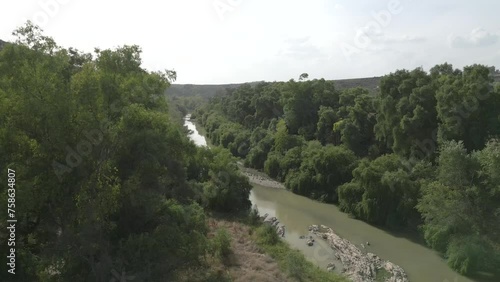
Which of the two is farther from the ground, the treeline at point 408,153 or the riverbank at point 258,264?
the treeline at point 408,153

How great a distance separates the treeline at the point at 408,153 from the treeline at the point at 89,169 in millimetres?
13670

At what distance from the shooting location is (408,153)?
3216 cm

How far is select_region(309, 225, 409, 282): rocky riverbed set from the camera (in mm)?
20984

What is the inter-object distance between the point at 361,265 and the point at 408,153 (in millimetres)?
13421

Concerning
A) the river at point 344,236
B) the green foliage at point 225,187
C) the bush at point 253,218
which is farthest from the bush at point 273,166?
the bush at point 253,218

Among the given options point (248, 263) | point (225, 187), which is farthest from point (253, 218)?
point (248, 263)

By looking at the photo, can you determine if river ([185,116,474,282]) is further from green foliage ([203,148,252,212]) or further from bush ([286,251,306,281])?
green foliage ([203,148,252,212])

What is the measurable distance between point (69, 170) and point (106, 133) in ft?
6.02

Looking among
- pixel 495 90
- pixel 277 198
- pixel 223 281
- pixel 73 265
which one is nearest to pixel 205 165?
pixel 277 198

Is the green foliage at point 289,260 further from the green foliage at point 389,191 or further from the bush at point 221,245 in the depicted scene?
the green foliage at point 389,191

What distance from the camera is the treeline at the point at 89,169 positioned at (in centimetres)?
1310

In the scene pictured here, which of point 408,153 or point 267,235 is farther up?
point 408,153

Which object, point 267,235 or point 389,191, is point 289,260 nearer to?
point 267,235

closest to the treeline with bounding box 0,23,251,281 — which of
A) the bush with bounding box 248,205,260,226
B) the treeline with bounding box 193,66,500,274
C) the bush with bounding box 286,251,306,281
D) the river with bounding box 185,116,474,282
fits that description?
the bush with bounding box 286,251,306,281
